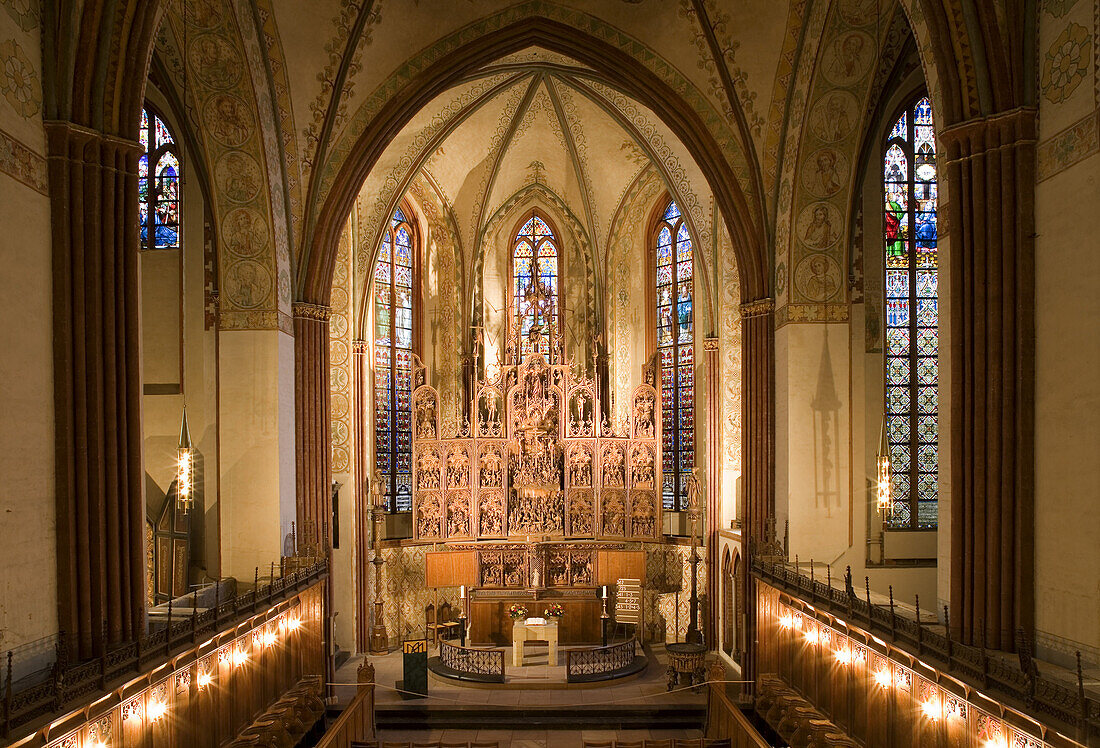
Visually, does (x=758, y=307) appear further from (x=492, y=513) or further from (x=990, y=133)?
(x=492, y=513)

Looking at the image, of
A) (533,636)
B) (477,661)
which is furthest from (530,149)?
(477,661)

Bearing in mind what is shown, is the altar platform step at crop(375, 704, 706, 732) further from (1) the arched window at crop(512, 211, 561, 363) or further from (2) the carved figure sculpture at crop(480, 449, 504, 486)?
Answer: (1) the arched window at crop(512, 211, 561, 363)

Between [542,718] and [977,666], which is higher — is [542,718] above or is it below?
below

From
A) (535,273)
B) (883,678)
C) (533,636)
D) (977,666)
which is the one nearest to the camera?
(977,666)

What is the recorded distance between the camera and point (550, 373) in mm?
22859

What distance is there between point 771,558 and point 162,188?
13.8 m

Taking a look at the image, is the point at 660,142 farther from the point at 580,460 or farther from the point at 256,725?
the point at 256,725

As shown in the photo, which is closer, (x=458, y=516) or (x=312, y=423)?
(x=312, y=423)

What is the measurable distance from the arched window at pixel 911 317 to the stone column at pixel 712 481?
4921 mm

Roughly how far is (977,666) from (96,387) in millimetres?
9341

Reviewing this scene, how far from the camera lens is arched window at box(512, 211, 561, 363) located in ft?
85.7

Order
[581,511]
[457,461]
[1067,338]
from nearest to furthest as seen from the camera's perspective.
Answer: [1067,338] < [457,461] < [581,511]

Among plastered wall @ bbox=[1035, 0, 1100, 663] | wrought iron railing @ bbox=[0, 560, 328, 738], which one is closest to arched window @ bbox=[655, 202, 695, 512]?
wrought iron railing @ bbox=[0, 560, 328, 738]

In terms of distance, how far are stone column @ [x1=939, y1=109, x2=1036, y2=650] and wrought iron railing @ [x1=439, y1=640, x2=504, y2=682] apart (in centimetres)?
1099
